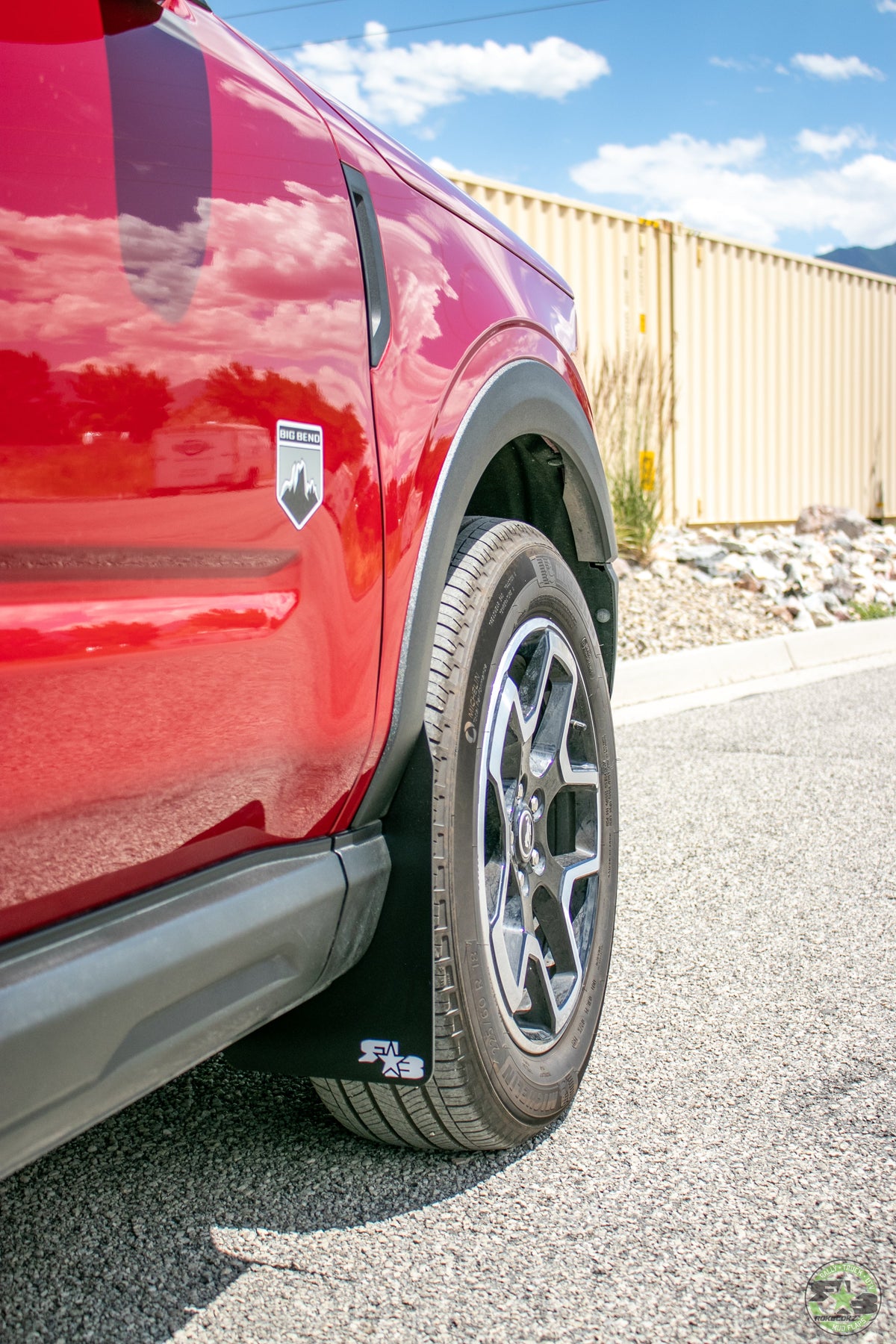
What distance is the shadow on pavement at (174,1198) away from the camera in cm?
143

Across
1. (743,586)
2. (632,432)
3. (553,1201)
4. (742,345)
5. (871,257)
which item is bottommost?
(553,1201)

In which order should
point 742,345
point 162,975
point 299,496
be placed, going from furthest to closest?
point 742,345 → point 299,496 → point 162,975

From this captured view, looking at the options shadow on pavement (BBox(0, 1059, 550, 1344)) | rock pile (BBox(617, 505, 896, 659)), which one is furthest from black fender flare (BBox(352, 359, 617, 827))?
rock pile (BBox(617, 505, 896, 659))

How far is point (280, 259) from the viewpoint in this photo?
1.30m

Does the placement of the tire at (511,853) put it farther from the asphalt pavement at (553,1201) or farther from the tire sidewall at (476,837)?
the asphalt pavement at (553,1201)

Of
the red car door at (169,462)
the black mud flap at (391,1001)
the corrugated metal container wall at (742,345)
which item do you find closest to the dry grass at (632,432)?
the corrugated metal container wall at (742,345)

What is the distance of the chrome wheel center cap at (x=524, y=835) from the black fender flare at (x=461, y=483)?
1.01ft

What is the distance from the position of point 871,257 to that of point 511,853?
74.1 m

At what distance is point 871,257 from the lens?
67.4 m

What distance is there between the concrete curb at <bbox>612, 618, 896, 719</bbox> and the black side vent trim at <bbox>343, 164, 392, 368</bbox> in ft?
14.1

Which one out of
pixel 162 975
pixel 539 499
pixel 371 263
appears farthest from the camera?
pixel 539 499

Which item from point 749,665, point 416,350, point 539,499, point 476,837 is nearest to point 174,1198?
point 476,837

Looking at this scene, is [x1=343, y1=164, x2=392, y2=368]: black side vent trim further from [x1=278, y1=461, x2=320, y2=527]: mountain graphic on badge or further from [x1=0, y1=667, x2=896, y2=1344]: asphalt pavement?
[x1=0, y1=667, x2=896, y2=1344]: asphalt pavement

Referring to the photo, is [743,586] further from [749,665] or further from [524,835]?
[524,835]
